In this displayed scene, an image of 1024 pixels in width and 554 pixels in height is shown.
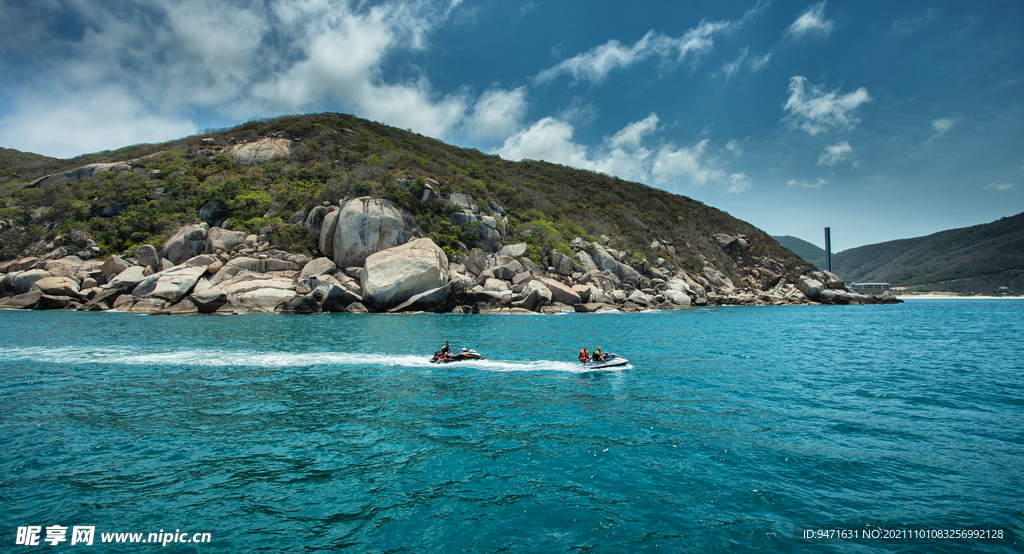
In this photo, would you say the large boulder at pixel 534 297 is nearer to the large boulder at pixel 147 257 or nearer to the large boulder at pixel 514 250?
the large boulder at pixel 514 250

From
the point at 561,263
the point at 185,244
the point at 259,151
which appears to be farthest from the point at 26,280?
the point at 561,263

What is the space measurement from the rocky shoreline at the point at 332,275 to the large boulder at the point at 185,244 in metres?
0.11

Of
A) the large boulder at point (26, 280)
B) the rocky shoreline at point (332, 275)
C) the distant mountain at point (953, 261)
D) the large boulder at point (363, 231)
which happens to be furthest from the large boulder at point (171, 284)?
the distant mountain at point (953, 261)

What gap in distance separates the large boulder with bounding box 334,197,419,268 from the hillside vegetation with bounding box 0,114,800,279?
5.49 metres

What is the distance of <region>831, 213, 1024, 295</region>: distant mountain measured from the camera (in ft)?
361

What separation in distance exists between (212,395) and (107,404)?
2.58 meters

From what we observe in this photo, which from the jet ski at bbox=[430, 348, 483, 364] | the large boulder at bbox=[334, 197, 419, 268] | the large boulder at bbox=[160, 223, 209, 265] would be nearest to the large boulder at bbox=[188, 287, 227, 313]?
the large boulder at bbox=[160, 223, 209, 265]

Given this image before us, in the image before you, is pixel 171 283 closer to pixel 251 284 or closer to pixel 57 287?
pixel 251 284

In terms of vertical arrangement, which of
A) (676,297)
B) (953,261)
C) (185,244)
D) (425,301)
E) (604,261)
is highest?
(953,261)

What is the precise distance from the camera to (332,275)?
158ft

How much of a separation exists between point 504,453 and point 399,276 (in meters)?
35.7

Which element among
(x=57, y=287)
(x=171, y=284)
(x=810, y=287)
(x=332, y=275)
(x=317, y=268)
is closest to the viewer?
(x=171, y=284)

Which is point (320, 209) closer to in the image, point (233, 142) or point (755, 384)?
point (233, 142)

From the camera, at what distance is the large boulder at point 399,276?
43.6m
